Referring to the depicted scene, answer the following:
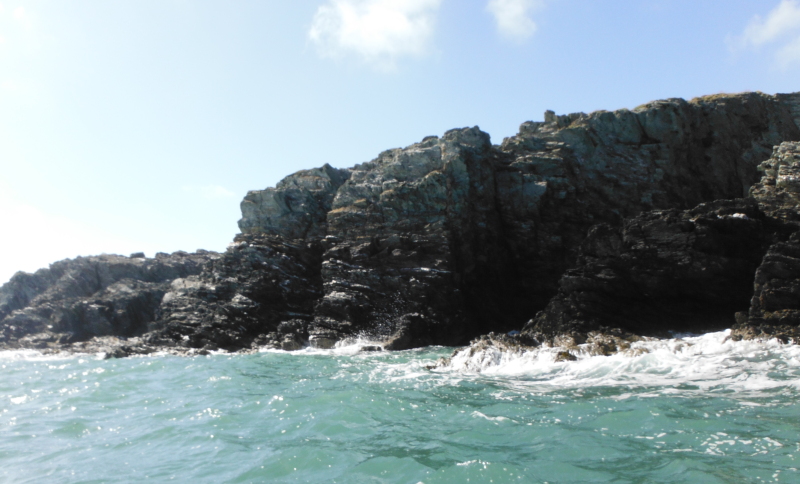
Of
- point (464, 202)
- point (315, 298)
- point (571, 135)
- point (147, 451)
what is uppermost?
point (571, 135)

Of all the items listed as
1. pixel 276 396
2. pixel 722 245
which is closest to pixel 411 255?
pixel 722 245

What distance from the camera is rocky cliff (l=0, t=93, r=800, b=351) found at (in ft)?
111

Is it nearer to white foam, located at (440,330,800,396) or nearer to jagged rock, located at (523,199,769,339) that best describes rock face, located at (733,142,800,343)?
white foam, located at (440,330,800,396)

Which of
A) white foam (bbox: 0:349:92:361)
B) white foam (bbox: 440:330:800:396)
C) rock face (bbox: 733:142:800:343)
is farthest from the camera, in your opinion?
white foam (bbox: 0:349:92:361)

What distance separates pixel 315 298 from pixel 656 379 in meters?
28.0

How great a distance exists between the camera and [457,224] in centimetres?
3572

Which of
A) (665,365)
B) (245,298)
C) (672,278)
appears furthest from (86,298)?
(665,365)

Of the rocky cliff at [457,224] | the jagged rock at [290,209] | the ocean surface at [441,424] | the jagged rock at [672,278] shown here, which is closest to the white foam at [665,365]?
the ocean surface at [441,424]

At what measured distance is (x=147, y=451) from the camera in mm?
9297

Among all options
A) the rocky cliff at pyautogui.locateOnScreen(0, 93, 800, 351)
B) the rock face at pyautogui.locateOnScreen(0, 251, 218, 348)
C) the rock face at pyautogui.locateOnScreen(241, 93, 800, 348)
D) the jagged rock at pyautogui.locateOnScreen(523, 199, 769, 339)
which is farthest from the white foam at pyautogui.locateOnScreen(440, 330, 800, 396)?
the rock face at pyautogui.locateOnScreen(0, 251, 218, 348)

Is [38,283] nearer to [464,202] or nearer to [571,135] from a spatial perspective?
[464,202]

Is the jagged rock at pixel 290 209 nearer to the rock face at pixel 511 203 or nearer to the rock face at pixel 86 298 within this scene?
the rock face at pixel 511 203

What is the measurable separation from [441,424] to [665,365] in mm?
8849

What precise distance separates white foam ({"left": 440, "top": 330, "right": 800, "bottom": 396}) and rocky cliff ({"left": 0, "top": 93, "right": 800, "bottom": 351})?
36.7 feet
